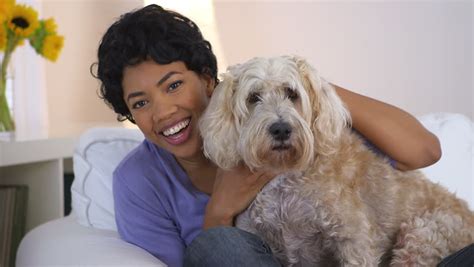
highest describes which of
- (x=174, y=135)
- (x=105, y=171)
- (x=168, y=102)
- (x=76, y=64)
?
(x=168, y=102)

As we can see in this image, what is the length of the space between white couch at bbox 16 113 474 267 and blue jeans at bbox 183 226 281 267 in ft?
0.58

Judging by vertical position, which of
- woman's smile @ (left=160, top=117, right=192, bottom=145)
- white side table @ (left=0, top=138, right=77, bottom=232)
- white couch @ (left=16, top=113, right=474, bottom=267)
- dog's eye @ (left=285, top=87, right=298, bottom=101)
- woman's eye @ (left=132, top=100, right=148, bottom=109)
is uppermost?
dog's eye @ (left=285, top=87, right=298, bottom=101)

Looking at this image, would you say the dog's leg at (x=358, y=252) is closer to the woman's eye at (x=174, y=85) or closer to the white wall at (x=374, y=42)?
the woman's eye at (x=174, y=85)

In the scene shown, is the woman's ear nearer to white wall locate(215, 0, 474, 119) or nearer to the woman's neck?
the woman's neck

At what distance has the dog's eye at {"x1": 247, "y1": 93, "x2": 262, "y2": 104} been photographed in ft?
5.69

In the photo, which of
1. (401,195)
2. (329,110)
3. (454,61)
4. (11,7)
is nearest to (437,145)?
(401,195)

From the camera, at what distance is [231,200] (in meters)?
1.77

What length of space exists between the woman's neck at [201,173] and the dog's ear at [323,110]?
41 cm

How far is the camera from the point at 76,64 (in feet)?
12.1

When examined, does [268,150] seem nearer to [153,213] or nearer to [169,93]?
[169,93]

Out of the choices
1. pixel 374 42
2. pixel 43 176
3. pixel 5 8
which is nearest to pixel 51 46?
pixel 5 8

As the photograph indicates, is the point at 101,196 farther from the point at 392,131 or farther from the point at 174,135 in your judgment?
the point at 392,131

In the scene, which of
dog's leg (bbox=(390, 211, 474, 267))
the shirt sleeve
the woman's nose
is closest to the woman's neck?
the shirt sleeve

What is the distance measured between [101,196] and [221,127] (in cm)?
74
